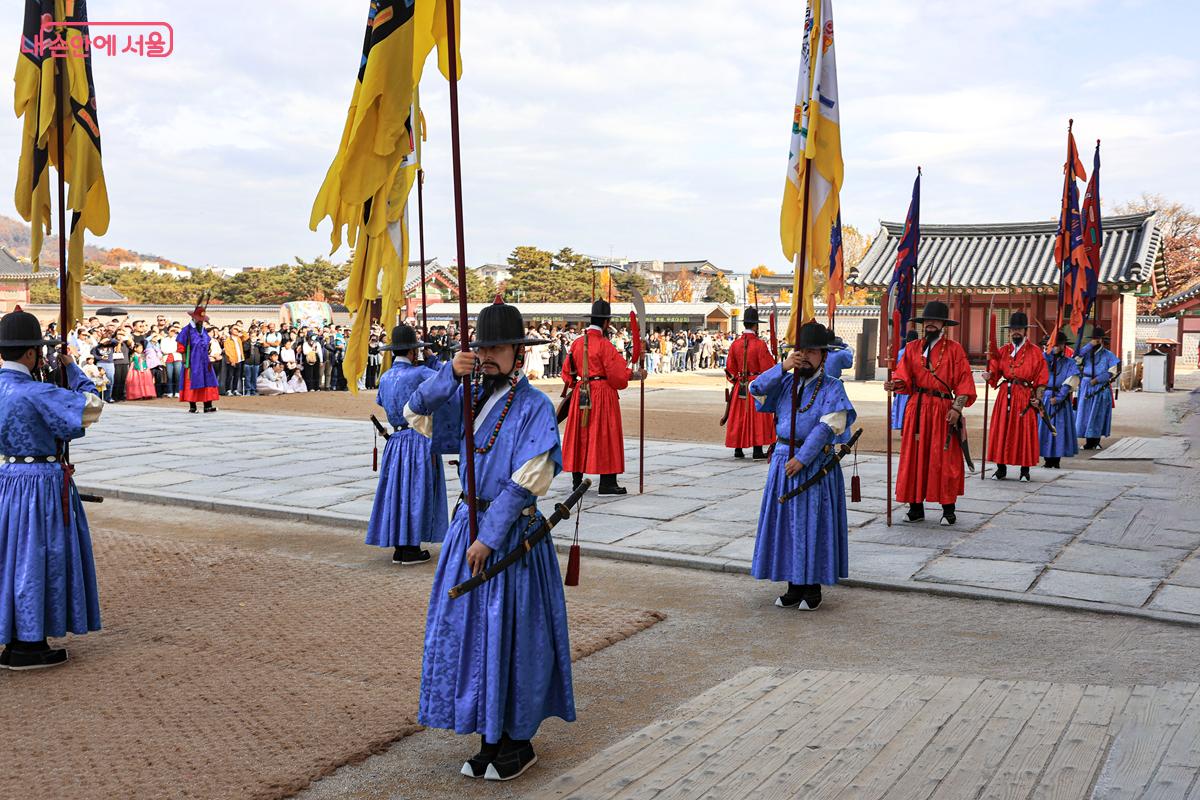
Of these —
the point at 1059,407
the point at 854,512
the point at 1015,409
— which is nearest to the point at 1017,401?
the point at 1015,409

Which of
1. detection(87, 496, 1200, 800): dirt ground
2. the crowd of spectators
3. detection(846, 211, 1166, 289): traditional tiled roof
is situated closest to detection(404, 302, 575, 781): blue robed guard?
detection(87, 496, 1200, 800): dirt ground

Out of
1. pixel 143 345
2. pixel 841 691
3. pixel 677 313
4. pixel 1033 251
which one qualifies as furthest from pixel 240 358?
pixel 677 313

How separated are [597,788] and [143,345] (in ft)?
59.6

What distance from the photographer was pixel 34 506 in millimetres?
4805

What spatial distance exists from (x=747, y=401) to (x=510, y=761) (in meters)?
8.53

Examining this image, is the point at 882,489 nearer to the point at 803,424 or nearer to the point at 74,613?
the point at 803,424

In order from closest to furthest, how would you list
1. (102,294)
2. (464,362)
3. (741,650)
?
(464,362), (741,650), (102,294)

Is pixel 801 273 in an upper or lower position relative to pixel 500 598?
upper

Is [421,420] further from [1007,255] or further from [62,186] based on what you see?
→ [1007,255]

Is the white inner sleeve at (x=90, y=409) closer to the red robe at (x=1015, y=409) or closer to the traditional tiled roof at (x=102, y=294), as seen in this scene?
the red robe at (x=1015, y=409)

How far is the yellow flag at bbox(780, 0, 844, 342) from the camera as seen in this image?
596cm

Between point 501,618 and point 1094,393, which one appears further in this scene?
point 1094,393

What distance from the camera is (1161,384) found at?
84.6 feet

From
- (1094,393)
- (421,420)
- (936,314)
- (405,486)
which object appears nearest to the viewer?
(421,420)
